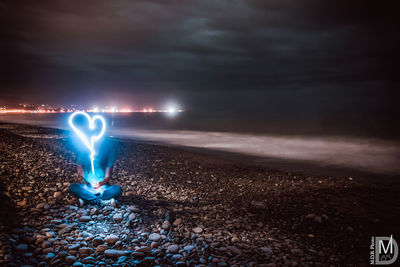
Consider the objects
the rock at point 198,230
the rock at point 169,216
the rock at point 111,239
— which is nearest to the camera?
the rock at point 111,239

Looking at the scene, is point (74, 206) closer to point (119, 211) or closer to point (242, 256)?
point (119, 211)

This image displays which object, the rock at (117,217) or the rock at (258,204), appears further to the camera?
the rock at (258,204)

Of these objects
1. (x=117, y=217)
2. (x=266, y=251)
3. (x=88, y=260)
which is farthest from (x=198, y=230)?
(x=88, y=260)

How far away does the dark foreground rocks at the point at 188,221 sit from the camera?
5.01 meters

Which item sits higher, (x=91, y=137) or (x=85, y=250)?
(x=91, y=137)

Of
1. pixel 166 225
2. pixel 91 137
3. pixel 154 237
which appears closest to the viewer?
pixel 154 237

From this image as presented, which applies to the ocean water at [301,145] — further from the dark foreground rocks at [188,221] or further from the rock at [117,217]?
the rock at [117,217]

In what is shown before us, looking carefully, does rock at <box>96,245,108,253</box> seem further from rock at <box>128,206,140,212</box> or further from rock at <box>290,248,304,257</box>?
rock at <box>290,248,304,257</box>

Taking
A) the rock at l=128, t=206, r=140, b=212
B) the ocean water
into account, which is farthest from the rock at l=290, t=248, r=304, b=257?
the ocean water

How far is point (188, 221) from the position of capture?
21.2 ft

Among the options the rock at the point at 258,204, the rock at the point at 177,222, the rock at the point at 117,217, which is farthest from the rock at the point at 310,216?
the rock at the point at 117,217

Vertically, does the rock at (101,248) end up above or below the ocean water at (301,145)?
below

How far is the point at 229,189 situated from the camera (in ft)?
30.7

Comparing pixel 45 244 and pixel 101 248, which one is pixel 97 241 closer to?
pixel 101 248
